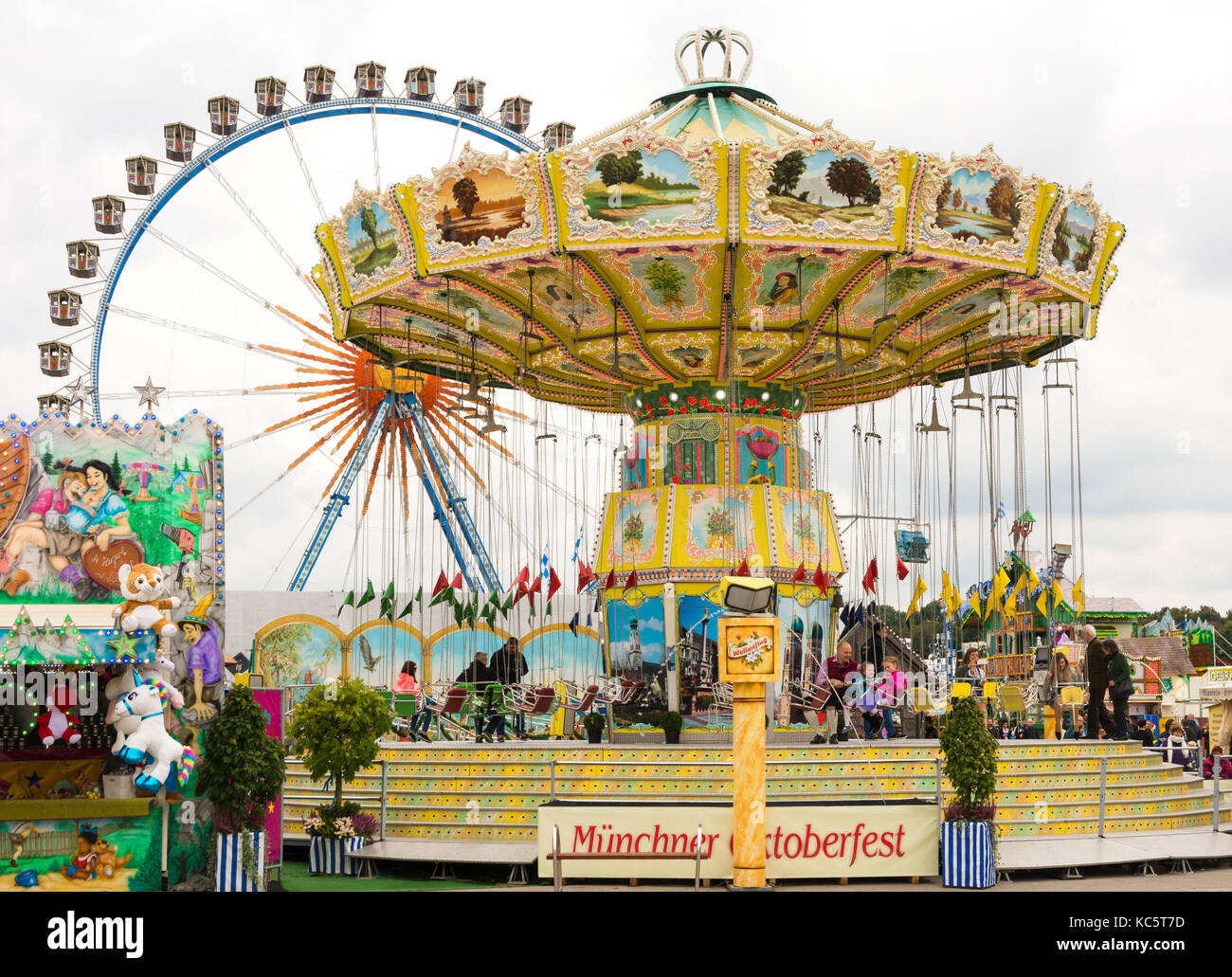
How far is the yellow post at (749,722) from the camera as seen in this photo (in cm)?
1148

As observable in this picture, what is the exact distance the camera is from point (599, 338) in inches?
782

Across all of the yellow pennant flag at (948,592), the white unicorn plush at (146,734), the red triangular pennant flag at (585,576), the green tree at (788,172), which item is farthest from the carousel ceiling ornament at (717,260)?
the white unicorn plush at (146,734)

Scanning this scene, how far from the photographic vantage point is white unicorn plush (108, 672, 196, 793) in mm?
11641

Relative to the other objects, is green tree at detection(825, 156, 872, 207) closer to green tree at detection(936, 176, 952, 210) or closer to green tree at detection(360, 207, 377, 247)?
green tree at detection(936, 176, 952, 210)

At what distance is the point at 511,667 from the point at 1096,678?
843 centimetres

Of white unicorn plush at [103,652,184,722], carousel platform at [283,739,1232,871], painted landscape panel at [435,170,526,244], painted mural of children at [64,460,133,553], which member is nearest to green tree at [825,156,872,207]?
painted landscape panel at [435,170,526,244]

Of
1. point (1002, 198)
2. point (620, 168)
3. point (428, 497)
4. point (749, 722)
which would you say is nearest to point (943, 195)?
point (1002, 198)

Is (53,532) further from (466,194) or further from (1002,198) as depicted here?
(1002,198)

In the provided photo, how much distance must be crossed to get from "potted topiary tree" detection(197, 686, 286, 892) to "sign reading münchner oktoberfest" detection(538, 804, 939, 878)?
245 cm

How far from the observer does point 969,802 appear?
12766 mm

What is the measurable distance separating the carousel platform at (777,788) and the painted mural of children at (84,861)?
337 cm
